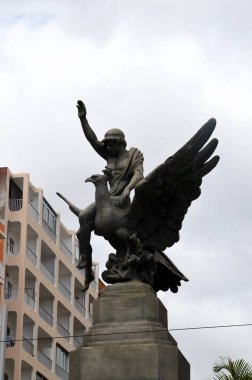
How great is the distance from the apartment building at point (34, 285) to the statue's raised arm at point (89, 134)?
3621 cm

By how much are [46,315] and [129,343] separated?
4554cm

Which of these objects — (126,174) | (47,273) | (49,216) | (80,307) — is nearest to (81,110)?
(126,174)

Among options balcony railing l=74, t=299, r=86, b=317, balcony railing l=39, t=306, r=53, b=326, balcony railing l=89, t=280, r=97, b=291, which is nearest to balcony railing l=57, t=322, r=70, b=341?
balcony railing l=39, t=306, r=53, b=326

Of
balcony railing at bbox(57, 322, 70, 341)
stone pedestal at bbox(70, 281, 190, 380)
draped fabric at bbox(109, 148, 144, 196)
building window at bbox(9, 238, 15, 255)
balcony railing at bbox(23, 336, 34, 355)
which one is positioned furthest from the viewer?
balcony railing at bbox(57, 322, 70, 341)

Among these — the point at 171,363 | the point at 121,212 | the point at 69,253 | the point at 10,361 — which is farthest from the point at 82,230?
the point at 69,253

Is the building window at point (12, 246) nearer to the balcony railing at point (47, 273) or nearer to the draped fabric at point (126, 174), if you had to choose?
the balcony railing at point (47, 273)

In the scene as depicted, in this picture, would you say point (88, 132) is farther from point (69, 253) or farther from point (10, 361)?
point (69, 253)

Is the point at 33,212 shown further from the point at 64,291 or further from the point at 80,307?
the point at 80,307

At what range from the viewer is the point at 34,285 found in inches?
2377

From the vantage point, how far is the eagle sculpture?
17.4m

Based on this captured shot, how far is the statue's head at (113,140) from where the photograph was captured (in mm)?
18453

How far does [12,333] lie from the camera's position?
56.8 m

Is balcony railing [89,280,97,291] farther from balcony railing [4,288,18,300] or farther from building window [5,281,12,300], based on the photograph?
balcony railing [4,288,18,300]

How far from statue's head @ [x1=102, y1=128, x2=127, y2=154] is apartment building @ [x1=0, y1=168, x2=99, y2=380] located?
36.5 metres
